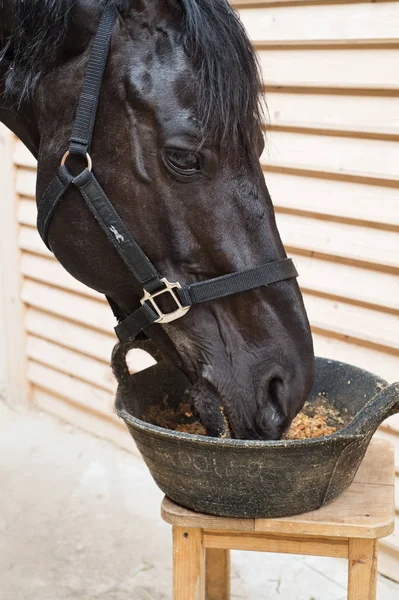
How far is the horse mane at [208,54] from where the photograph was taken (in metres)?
1.46

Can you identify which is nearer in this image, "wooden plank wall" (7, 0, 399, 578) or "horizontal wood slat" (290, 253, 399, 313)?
"wooden plank wall" (7, 0, 399, 578)

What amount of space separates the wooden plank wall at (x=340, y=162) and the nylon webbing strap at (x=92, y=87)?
1.15 metres

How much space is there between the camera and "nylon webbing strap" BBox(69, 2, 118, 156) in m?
1.50

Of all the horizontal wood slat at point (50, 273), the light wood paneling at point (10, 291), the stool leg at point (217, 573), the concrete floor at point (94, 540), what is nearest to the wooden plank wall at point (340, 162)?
the concrete floor at point (94, 540)

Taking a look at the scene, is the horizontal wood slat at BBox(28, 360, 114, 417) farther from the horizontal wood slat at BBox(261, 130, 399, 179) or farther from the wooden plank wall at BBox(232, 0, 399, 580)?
the horizontal wood slat at BBox(261, 130, 399, 179)

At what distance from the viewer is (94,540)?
2887 mm

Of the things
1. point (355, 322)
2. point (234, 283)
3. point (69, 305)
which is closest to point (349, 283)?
point (355, 322)

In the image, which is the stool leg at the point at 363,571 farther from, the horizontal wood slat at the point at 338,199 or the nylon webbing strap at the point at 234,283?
the horizontal wood slat at the point at 338,199

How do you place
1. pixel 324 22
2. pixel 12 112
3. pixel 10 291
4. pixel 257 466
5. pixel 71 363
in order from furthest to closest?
1. pixel 10 291
2. pixel 71 363
3. pixel 324 22
4. pixel 12 112
5. pixel 257 466

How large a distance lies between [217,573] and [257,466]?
959 millimetres

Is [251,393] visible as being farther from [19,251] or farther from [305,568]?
[19,251]

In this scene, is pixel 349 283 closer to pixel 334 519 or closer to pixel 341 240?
pixel 341 240

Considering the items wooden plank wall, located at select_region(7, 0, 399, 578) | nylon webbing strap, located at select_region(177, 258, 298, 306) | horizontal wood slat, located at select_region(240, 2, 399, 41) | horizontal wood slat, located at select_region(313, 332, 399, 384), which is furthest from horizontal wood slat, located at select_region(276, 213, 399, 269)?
nylon webbing strap, located at select_region(177, 258, 298, 306)

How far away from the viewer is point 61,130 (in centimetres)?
158
